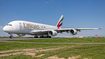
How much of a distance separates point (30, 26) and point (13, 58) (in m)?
32.4

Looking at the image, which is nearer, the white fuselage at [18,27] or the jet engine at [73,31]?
the white fuselage at [18,27]

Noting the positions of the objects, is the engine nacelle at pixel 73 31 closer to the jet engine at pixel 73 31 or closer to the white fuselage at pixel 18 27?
the jet engine at pixel 73 31

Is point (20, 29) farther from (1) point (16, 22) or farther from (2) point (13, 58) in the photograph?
(2) point (13, 58)

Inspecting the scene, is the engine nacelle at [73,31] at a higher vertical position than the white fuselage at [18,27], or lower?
lower

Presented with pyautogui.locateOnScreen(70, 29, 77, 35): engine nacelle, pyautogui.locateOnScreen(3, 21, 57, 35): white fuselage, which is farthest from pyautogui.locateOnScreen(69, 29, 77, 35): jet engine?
pyautogui.locateOnScreen(3, 21, 57, 35): white fuselage

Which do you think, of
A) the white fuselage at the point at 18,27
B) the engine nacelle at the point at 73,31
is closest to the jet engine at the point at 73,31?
the engine nacelle at the point at 73,31

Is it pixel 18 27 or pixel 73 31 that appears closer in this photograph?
pixel 18 27

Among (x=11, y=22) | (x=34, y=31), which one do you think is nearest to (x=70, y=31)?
(x=34, y=31)

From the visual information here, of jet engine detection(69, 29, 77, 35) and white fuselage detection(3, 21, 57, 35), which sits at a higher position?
white fuselage detection(3, 21, 57, 35)

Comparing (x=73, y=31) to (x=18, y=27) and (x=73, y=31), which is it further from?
(x=18, y=27)

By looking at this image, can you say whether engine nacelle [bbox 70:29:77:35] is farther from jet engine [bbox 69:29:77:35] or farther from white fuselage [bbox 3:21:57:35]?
white fuselage [bbox 3:21:57:35]

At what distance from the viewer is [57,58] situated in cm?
737

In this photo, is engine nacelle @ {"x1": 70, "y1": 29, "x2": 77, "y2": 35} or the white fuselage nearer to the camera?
the white fuselage

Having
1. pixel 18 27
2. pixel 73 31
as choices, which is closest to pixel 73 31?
pixel 73 31
